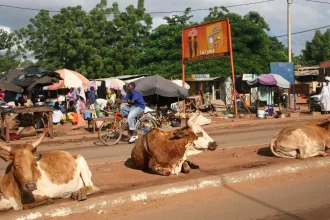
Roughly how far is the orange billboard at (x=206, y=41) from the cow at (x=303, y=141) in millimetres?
13926

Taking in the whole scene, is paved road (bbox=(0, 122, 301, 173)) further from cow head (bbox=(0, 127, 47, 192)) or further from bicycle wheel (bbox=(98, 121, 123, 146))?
cow head (bbox=(0, 127, 47, 192))

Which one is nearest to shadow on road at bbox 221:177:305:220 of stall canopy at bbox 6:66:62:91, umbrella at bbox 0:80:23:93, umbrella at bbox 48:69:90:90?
stall canopy at bbox 6:66:62:91

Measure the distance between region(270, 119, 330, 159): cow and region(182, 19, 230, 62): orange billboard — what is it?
13926mm

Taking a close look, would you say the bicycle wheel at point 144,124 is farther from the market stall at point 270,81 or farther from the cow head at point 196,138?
the market stall at point 270,81

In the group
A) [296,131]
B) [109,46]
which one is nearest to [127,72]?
[109,46]

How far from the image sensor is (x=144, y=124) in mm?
13969

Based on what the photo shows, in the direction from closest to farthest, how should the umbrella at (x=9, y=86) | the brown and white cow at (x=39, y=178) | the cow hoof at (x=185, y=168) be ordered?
the brown and white cow at (x=39, y=178) → the cow hoof at (x=185, y=168) → the umbrella at (x=9, y=86)

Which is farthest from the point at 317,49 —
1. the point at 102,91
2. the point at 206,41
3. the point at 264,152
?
the point at 264,152

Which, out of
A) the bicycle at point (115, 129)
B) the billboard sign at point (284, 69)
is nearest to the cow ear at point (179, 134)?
the bicycle at point (115, 129)

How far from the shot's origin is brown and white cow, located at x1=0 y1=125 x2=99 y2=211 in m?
5.05

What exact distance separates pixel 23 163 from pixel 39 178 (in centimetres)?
61

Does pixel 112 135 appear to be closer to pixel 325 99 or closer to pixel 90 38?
pixel 325 99

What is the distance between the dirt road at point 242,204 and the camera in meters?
5.69

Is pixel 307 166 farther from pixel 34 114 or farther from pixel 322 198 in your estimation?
pixel 34 114
